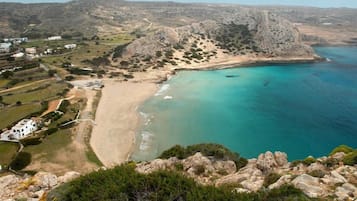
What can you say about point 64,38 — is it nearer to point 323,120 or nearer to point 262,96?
point 262,96

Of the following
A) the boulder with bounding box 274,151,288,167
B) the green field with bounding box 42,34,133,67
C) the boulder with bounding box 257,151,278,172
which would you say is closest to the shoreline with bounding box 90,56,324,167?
the boulder with bounding box 257,151,278,172

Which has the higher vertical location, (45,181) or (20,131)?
(45,181)

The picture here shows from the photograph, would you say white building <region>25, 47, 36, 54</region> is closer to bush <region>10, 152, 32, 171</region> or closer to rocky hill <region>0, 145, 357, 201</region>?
bush <region>10, 152, 32, 171</region>

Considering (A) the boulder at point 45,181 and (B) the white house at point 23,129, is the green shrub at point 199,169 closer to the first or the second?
(A) the boulder at point 45,181

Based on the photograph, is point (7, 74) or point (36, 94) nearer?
point (36, 94)

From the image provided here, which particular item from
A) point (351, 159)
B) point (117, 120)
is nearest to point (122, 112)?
point (117, 120)

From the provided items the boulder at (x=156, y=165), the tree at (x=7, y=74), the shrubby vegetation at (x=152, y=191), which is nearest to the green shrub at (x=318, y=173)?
the shrubby vegetation at (x=152, y=191)

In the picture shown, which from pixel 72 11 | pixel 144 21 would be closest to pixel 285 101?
pixel 144 21

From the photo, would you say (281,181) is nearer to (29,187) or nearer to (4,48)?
(29,187)
